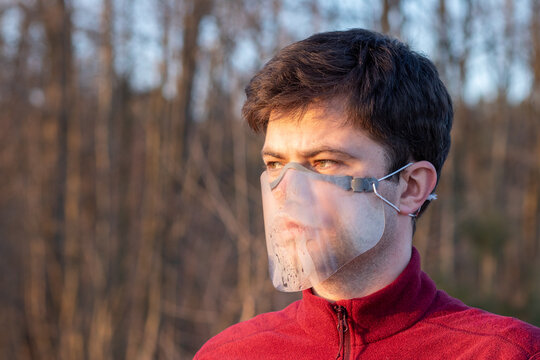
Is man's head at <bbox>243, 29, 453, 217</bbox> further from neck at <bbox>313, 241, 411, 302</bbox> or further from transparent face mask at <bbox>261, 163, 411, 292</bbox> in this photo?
neck at <bbox>313, 241, 411, 302</bbox>

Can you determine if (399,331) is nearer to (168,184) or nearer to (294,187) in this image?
(294,187)

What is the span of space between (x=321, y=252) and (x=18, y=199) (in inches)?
516

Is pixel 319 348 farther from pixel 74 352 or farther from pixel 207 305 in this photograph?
pixel 74 352

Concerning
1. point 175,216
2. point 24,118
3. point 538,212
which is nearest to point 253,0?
point 175,216

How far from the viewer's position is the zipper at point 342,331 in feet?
5.78

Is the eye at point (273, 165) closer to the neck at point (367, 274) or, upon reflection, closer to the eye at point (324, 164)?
the eye at point (324, 164)

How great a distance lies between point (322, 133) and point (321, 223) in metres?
0.29

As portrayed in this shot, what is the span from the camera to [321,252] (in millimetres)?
1857

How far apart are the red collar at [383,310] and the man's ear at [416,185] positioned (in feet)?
0.69

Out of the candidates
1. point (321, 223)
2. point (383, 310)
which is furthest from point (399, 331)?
point (321, 223)

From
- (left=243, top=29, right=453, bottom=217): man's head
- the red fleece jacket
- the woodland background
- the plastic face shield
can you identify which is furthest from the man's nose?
the woodland background

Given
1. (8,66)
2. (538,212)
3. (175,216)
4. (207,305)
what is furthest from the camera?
(8,66)

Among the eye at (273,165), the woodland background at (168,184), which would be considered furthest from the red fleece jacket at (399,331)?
the woodland background at (168,184)

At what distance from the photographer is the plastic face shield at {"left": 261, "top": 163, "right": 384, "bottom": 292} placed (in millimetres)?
1847
